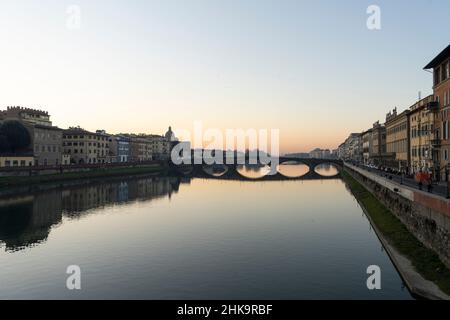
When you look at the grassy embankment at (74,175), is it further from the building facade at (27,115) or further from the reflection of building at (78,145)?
the building facade at (27,115)

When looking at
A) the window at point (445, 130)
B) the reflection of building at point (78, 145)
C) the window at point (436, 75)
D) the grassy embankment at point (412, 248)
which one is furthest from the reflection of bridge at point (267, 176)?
the grassy embankment at point (412, 248)

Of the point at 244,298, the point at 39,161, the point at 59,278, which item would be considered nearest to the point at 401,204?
the point at 244,298

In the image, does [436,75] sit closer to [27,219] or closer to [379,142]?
[27,219]

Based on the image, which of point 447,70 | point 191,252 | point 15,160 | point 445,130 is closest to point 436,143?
point 445,130

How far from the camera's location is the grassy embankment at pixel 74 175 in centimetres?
9112

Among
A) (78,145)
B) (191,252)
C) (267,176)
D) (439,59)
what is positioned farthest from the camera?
(78,145)

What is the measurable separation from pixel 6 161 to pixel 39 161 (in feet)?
54.0

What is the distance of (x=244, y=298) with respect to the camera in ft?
84.8

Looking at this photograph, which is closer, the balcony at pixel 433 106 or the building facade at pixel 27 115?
the balcony at pixel 433 106

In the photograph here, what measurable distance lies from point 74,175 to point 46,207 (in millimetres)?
49911

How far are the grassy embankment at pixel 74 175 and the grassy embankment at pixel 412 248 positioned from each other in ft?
258

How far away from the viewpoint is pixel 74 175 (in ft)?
375

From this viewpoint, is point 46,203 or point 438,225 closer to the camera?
point 438,225
